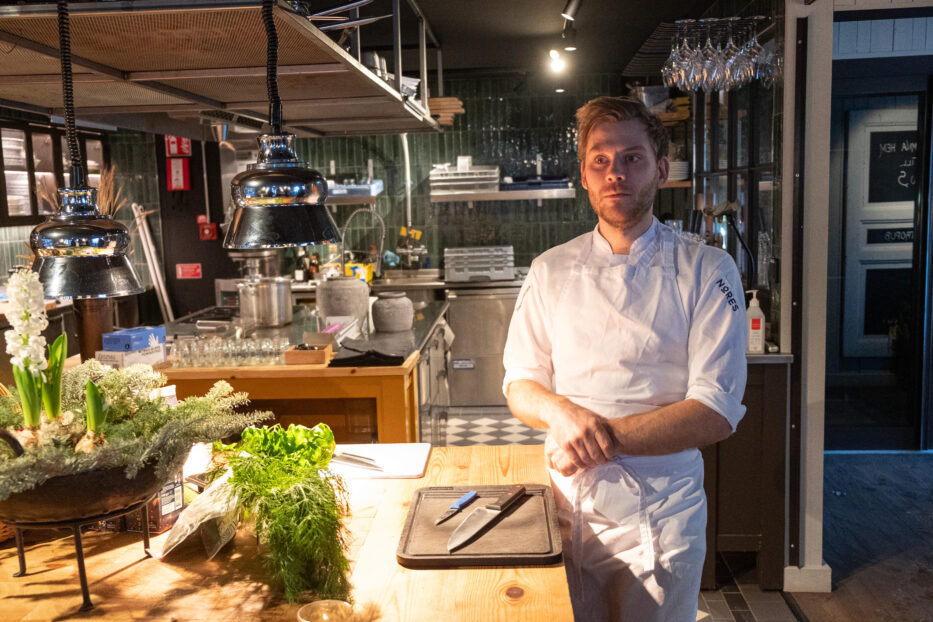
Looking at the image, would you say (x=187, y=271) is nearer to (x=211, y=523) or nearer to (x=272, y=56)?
(x=272, y=56)

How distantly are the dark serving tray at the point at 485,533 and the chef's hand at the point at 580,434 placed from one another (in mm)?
133

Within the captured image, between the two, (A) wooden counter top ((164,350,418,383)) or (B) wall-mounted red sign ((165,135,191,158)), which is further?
(B) wall-mounted red sign ((165,135,191,158))

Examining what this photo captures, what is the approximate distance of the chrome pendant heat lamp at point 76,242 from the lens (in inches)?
62.3

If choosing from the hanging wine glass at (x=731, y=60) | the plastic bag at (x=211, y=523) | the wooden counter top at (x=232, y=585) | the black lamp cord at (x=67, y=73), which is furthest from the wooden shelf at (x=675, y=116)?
the plastic bag at (x=211, y=523)

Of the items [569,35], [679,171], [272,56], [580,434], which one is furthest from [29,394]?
[679,171]

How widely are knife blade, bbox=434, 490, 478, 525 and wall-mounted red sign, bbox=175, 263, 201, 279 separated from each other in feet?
22.5

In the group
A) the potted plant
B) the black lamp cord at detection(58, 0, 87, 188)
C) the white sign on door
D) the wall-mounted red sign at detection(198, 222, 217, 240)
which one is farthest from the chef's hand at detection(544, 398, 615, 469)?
the wall-mounted red sign at detection(198, 222, 217, 240)

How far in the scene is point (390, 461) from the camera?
2.12 metres

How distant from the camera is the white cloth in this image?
1906 mm

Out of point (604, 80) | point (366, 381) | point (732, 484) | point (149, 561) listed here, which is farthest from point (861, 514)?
point (604, 80)

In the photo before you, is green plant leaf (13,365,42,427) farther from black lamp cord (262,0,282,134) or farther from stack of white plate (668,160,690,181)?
stack of white plate (668,160,690,181)

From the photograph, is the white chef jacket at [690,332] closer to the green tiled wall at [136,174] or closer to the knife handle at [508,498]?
the knife handle at [508,498]

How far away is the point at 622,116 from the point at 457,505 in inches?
40.5

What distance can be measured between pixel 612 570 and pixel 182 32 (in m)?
1.64
